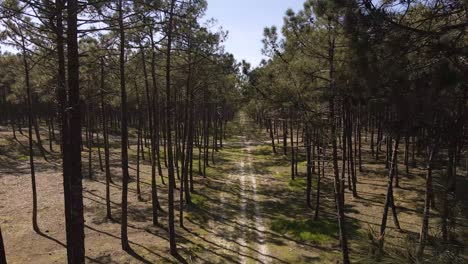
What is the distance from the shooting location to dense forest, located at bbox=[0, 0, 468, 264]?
6980mm

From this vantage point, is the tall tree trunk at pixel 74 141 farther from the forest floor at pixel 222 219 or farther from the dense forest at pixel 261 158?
the forest floor at pixel 222 219

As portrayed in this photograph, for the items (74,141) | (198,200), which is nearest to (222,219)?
(198,200)

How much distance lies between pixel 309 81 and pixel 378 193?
14.2 m

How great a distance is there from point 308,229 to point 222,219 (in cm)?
513

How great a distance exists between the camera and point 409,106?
27.3 ft

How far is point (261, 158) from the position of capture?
143ft

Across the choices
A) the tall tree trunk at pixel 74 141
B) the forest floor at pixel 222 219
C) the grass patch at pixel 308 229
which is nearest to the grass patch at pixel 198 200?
the forest floor at pixel 222 219

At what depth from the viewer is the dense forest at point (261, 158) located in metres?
6.98

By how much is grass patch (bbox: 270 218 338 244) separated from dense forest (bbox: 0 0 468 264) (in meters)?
0.16

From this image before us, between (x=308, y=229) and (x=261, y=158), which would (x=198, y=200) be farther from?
(x=261, y=158)

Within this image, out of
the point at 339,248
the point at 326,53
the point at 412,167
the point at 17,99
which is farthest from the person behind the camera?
the point at 17,99

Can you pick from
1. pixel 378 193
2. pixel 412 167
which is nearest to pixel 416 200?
pixel 378 193

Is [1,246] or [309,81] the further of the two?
[309,81]

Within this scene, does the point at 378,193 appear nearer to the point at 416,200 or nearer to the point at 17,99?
the point at 416,200
